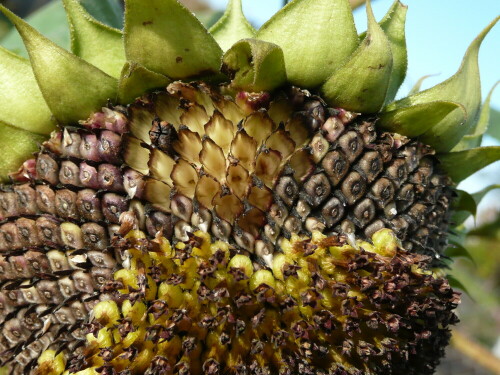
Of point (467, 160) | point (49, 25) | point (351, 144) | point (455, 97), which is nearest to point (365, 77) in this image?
point (351, 144)

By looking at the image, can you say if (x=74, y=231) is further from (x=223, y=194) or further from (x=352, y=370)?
(x=352, y=370)

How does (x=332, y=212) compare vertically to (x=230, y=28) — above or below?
below

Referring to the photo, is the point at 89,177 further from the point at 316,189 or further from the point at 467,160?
the point at 467,160

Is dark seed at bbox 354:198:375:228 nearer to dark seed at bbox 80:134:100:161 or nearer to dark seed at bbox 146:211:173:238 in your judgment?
dark seed at bbox 146:211:173:238

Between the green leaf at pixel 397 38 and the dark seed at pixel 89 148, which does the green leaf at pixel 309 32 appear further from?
the dark seed at pixel 89 148

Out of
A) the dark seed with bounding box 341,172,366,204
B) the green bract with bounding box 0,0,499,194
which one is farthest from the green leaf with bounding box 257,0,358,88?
the dark seed with bounding box 341,172,366,204

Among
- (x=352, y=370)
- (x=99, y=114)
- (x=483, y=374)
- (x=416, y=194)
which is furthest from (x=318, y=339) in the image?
(x=483, y=374)
